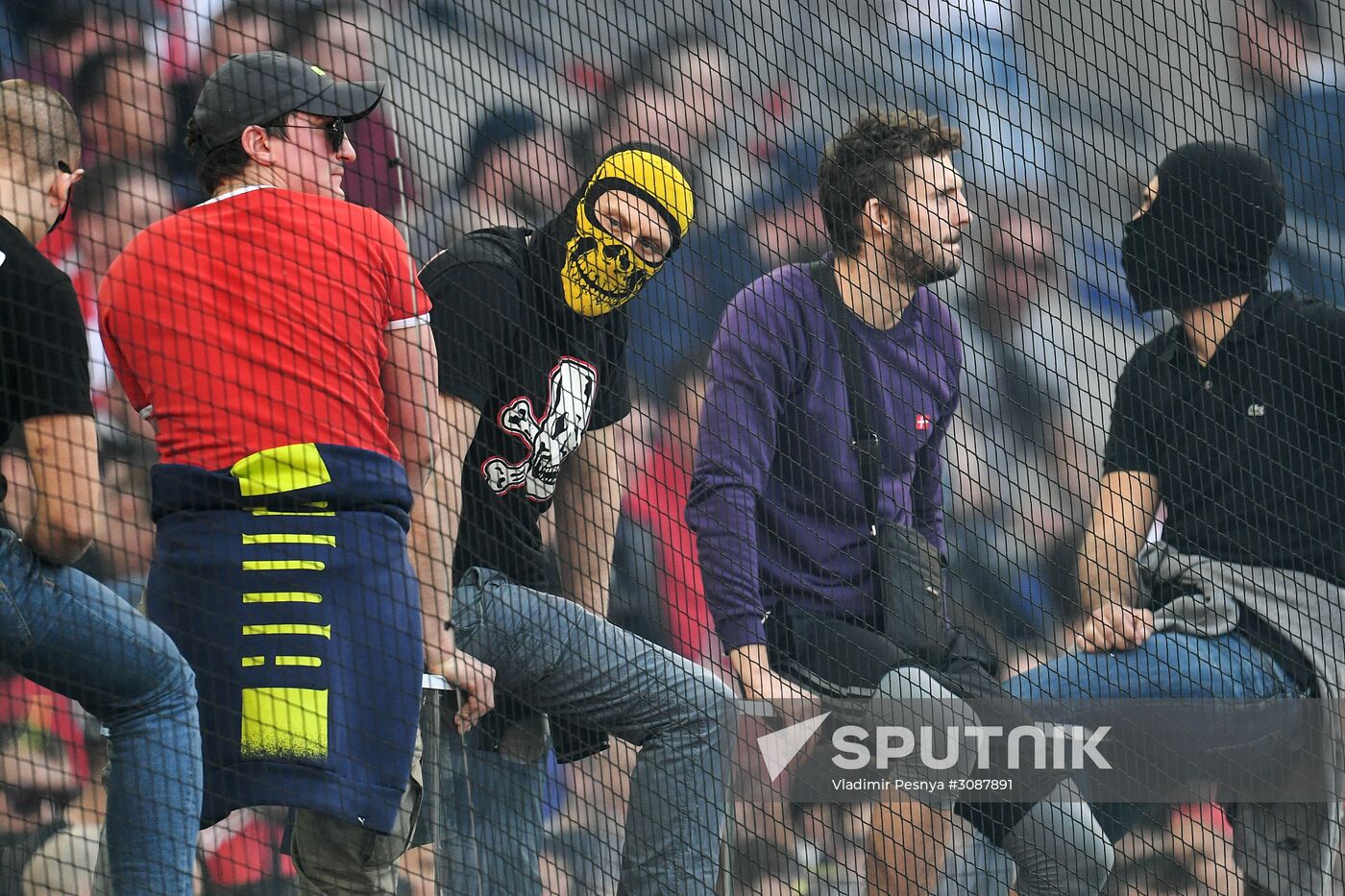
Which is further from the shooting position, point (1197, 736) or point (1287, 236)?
point (1287, 236)

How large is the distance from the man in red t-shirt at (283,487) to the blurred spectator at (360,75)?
19.8 inches

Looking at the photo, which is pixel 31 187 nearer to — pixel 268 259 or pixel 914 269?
pixel 268 259

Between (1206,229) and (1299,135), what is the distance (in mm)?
404

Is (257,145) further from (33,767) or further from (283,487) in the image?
(33,767)

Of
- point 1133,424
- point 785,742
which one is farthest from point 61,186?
point 1133,424

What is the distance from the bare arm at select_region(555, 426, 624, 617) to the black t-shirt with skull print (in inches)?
3.6

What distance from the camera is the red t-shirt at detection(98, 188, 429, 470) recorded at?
2.42 meters

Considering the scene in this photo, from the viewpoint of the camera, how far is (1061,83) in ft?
12.2

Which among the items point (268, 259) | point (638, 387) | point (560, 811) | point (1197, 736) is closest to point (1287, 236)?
point (1197, 736)

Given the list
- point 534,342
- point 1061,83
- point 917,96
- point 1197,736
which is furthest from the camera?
point 1061,83

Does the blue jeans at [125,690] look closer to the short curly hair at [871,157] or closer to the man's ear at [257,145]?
the man's ear at [257,145]

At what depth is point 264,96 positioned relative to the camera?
8.32 feet

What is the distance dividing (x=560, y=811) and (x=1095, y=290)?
4.49 ft

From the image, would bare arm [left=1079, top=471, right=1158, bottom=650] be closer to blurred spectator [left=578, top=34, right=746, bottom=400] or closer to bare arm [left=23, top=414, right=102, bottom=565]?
blurred spectator [left=578, top=34, right=746, bottom=400]
